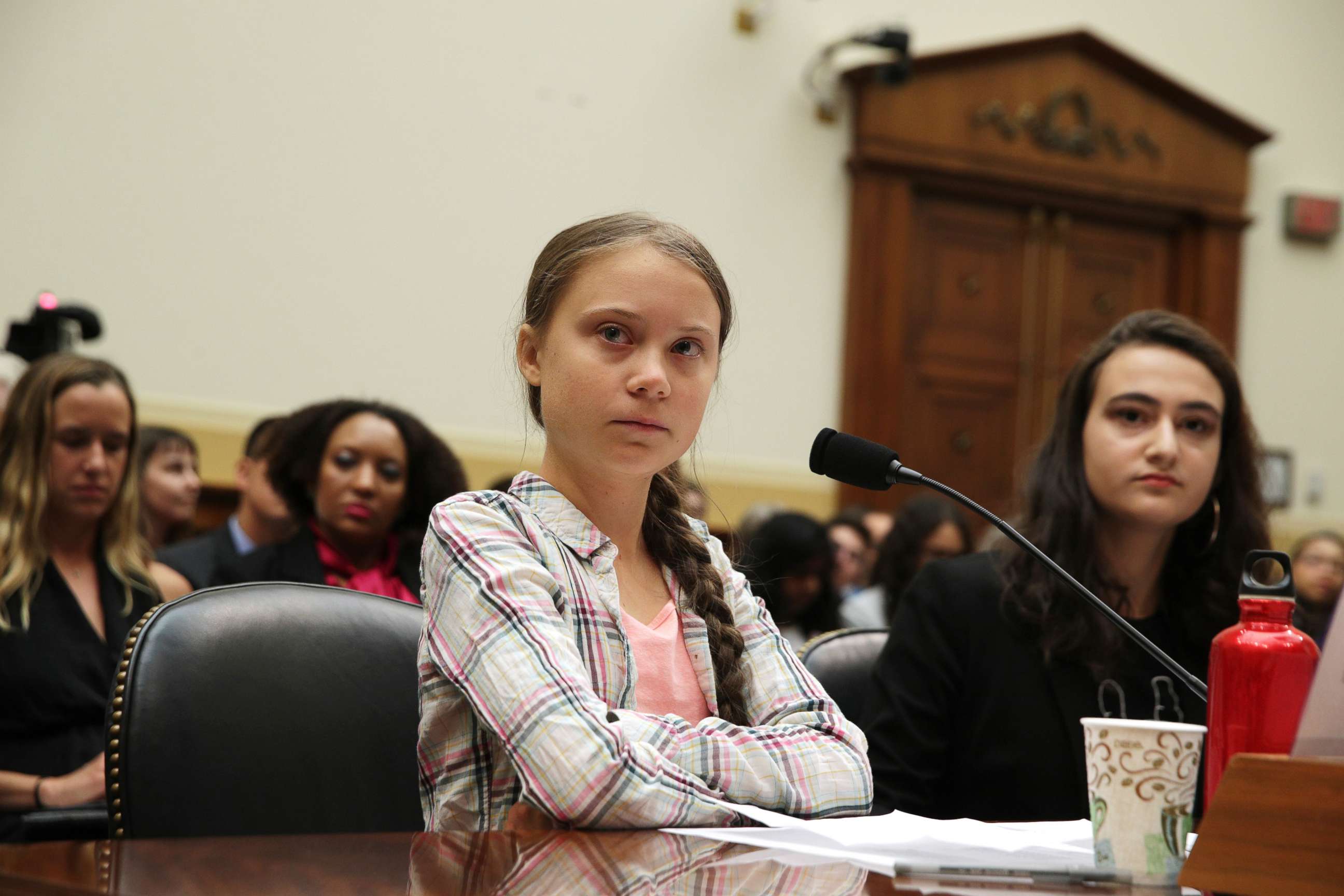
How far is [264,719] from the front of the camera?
50.9 inches

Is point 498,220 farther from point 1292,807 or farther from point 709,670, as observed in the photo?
point 1292,807

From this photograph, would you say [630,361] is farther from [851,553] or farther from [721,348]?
[851,553]

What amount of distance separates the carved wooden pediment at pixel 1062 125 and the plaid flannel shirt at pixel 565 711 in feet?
16.5

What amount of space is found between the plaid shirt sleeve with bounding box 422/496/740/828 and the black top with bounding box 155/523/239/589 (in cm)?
193

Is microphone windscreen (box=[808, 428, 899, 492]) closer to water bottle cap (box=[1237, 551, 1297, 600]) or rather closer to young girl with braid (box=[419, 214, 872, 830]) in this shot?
young girl with braid (box=[419, 214, 872, 830])

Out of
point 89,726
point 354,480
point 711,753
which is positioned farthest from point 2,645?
point 711,753

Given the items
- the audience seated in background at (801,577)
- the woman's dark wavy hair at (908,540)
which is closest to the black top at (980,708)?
the audience seated in background at (801,577)

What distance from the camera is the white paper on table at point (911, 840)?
2.94ft

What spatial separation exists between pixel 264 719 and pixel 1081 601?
0.99 metres

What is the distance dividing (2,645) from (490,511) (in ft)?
4.74

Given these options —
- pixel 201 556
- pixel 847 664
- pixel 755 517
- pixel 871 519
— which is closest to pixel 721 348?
pixel 847 664

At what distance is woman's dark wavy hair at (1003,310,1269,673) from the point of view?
1786mm

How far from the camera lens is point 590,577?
4.03 feet

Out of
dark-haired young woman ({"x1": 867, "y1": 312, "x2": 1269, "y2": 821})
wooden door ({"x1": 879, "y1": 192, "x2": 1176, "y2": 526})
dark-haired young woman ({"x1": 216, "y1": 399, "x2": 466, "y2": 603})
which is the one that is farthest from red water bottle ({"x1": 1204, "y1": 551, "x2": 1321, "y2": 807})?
wooden door ({"x1": 879, "y1": 192, "x2": 1176, "y2": 526})
